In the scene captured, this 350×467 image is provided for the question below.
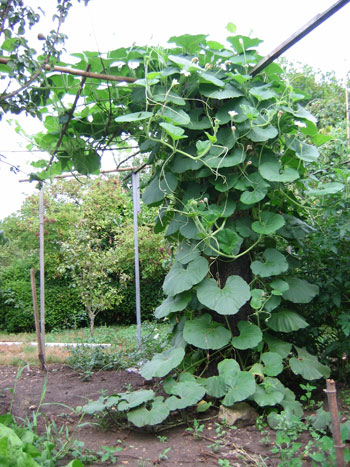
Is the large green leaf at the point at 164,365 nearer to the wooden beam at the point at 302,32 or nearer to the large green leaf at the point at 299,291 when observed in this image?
the large green leaf at the point at 299,291

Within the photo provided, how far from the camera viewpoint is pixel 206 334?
8.90 ft

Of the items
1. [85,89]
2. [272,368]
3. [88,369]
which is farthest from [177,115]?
[88,369]

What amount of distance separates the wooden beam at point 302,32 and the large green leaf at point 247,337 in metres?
1.58

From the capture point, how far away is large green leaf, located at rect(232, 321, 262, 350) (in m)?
2.63

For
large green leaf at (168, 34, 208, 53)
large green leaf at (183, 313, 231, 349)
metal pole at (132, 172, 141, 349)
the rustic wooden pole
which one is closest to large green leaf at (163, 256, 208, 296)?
large green leaf at (183, 313, 231, 349)

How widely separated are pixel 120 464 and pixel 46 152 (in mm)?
2434

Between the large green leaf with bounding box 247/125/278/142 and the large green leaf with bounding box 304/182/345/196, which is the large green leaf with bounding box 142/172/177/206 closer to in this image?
the large green leaf with bounding box 247/125/278/142

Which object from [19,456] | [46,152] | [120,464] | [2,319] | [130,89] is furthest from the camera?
[2,319]

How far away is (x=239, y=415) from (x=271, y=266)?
0.88m

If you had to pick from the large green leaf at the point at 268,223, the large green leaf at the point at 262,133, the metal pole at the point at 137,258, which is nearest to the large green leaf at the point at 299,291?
the large green leaf at the point at 268,223

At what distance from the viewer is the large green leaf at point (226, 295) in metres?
2.55

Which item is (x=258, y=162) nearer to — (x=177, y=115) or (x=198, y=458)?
(x=177, y=115)

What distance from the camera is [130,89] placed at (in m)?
3.10

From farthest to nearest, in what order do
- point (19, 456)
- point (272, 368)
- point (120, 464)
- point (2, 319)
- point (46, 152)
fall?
point (2, 319) → point (46, 152) → point (272, 368) → point (120, 464) → point (19, 456)
